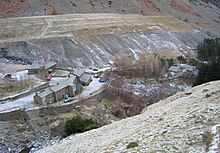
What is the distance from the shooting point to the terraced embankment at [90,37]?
71500 millimetres

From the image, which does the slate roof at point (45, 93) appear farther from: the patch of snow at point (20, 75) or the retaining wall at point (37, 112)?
the patch of snow at point (20, 75)

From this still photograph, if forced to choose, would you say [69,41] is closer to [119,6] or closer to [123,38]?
[123,38]

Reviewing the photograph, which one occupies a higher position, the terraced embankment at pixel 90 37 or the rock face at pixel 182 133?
the rock face at pixel 182 133

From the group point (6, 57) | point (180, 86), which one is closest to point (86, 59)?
point (6, 57)

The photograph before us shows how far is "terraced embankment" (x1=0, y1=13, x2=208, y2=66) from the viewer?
71.5 m

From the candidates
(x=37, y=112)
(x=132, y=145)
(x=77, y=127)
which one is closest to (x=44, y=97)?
(x=37, y=112)

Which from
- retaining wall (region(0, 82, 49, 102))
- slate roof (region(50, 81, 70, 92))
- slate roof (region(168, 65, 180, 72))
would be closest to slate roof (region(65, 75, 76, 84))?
slate roof (region(50, 81, 70, 92))

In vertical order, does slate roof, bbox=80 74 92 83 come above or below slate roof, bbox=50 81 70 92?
below

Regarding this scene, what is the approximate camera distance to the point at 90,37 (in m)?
81.6

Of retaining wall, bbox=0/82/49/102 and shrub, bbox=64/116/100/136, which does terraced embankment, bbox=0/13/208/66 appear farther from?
shrub, bbox=64/116/100/136

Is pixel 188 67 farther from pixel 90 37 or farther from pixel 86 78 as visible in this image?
pixel 86 78

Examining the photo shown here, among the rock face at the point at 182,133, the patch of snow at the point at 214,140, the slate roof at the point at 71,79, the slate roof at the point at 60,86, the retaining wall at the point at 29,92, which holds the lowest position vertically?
the retaining wall at the point at 29,92

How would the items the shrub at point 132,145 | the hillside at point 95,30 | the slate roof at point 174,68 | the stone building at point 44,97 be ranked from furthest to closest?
the hillside at point 95,30 < the slate roof at point 174,68 < the stone building at point 44,97 < the shrub at point 132,145

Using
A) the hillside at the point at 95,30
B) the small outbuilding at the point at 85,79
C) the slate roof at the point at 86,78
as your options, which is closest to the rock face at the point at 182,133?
the small outbuilding at the point at 85,79
